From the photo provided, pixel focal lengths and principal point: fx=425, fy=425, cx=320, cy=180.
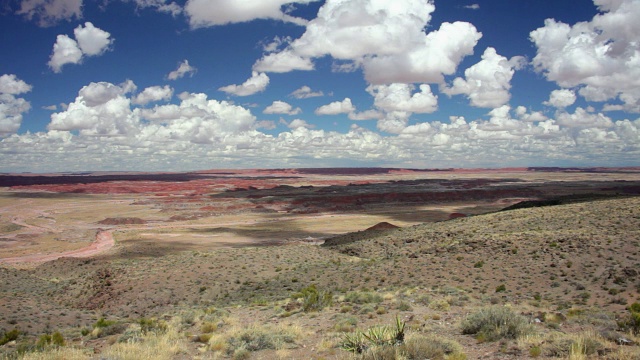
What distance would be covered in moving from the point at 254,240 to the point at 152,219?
112 feet

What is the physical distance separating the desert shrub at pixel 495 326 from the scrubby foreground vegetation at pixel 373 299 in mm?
43

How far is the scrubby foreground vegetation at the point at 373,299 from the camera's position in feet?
32.5

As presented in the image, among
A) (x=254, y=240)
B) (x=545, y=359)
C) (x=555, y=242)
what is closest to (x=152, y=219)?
Answer: (x=254, y=240)

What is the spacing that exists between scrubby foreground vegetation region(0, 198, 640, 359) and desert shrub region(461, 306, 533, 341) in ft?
0.14

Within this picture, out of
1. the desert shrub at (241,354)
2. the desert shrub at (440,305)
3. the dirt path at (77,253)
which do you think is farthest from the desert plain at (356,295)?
the dirt path at (77,253)

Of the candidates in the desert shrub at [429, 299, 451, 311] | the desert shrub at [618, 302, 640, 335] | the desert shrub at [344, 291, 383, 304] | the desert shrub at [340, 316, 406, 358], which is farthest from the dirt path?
the desert shrub at [618, 302, 640, 335]

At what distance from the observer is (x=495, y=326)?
409 inches

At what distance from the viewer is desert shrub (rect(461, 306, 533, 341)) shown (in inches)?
393

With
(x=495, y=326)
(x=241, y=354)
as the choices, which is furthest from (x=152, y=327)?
(x=495, y=326)

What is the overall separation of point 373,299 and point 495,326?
661 centimetres

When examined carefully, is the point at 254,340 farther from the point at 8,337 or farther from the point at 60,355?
the point at 8,337

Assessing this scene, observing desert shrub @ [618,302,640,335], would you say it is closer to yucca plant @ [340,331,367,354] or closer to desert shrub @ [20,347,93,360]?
yucca plant @ [340,331,367,354]

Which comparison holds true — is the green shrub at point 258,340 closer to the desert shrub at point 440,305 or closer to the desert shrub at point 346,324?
the desert shrub at point 346,324

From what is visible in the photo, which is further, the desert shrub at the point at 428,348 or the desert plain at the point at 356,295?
the desert plain at the point at 356,295
